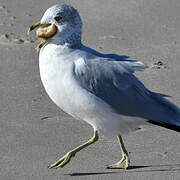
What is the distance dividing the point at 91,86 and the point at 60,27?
0.52 meters

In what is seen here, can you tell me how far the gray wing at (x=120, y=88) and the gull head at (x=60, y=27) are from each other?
0.23 metres

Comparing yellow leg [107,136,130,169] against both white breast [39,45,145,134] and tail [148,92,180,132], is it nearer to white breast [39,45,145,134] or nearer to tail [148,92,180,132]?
white breast [39,45,145,134]

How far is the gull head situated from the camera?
21.1 ft

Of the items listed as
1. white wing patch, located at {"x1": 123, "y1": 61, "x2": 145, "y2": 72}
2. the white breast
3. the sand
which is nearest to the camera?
the white breast

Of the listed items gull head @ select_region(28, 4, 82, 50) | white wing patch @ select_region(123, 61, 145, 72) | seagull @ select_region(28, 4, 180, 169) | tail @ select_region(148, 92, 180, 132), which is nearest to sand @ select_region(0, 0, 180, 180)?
seagull @ select_region(28, 4, 180, 169)

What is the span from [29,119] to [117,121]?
4.12 ft

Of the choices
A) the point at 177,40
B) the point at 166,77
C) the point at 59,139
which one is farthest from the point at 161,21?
the point at 59,139

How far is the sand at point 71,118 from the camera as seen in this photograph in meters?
6.52

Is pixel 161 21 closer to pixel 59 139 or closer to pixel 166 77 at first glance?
pixel 166 77

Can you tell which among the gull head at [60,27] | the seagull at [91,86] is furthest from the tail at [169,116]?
the gull head at [60,27]

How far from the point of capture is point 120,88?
639 centimetres

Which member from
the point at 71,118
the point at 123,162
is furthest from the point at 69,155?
the point at 71,118

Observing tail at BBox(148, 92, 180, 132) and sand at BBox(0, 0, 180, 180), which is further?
sand at BBox(0, 0, 180, 180)

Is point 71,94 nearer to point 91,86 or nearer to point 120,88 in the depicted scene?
point 91,86
